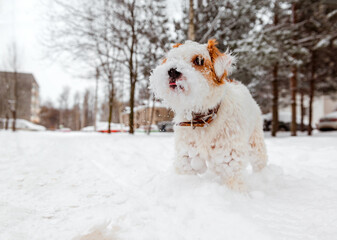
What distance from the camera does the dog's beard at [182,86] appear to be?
2096 millimetres

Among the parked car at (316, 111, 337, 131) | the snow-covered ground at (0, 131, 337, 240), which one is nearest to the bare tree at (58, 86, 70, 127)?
the parked car at (316, 111, 337, 131)

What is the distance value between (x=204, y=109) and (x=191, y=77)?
48 centimetres

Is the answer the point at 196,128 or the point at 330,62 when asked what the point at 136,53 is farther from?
the point at 330,62

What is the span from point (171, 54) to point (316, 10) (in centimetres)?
1249

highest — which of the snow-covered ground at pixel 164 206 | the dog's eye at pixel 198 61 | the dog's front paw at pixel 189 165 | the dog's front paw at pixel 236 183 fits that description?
the dog's eye at pixel 198 61

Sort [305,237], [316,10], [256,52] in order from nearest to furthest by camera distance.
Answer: [305,237] < [256,52] < [316,10]

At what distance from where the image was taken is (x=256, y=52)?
795 centimetres

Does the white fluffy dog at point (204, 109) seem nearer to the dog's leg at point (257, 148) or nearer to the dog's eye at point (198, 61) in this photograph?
the dog's eye at point (198, 61)

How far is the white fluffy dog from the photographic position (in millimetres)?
2154

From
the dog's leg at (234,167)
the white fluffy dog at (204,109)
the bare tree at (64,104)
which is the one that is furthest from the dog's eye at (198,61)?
the bare tree at (64,104)

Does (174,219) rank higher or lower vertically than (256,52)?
lower

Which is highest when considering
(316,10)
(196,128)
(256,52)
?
(316,10)

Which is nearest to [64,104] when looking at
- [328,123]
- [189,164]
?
[328,123]

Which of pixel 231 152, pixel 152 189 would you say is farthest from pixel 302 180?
pixel 152 189
